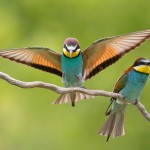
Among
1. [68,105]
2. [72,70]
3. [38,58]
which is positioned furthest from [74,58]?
[68,105]

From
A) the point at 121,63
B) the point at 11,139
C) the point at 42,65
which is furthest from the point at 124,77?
the point at 11,139

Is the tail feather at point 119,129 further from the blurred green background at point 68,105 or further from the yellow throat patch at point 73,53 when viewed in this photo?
the blurred green background at point 68,105

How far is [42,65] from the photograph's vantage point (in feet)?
12.2

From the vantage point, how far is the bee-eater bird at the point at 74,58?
3576 mm

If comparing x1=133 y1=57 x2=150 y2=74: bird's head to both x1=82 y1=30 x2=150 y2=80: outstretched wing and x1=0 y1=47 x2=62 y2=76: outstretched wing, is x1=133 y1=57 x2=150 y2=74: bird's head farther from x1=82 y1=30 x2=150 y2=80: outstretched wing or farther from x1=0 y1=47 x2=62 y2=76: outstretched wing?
x1=0 y1=47 x2=62 y2=76: outstretched wing

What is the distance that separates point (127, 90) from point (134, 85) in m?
0.04

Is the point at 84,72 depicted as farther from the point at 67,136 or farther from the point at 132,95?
the point at 67,136

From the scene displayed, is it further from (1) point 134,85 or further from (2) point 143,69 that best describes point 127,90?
(2) point 143,69

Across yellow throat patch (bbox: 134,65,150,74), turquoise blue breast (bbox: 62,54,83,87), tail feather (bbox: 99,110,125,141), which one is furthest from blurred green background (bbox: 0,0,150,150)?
yellow throat patch (bbox: 134,65,150,74)

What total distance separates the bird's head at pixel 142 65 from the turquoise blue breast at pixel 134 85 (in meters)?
0.04

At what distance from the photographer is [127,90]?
3.76m

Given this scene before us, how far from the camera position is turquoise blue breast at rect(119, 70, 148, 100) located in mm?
3730

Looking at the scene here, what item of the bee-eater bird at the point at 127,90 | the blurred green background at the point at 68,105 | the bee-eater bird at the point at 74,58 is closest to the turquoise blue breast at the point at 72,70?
the bee-eater bird at the point at 74,58

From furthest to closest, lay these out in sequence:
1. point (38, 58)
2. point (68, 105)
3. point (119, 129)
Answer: point (68, 105)
point (119, 129)
point (38, 58)
